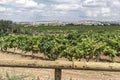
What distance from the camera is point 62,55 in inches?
805

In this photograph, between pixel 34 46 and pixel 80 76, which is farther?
pixel 34 46

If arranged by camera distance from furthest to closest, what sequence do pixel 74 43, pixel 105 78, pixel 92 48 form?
pixel 74 43 < pixel 92 48 < pixel 105 78

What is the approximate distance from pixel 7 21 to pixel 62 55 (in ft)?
198

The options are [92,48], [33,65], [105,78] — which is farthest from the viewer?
[92,48]

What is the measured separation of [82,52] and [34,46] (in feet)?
22.3

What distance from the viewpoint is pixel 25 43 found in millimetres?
28125

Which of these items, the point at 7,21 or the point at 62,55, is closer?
the point at 62,55

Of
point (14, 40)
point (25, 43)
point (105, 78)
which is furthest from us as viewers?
point (14, 40)

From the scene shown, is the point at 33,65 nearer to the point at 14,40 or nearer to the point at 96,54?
the point at 96,54

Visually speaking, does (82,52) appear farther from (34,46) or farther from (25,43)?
(25,43)

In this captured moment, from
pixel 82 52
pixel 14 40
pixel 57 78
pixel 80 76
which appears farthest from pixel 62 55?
pixel 57 78

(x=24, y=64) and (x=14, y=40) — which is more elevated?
(x=24, y=64)

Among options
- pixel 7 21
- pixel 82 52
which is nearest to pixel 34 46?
pixel 82 52

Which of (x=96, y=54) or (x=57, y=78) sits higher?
(x=57, y=78)
